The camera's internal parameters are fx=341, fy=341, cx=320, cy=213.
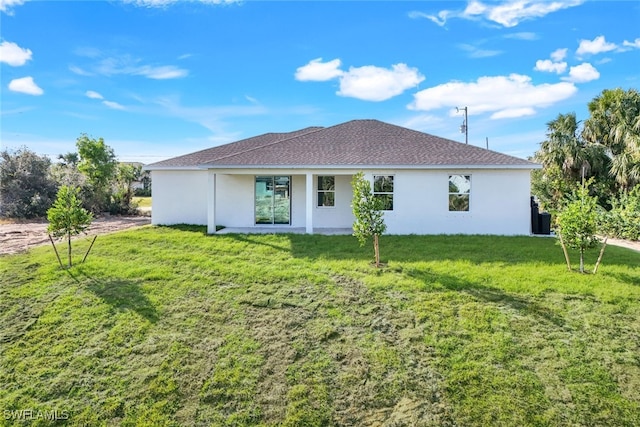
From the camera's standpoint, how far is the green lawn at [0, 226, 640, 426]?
4477 mm

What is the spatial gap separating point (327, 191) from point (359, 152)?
7.39ft

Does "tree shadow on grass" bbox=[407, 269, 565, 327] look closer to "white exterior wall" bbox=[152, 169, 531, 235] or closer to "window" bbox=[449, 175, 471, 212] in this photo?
"white exterior wall" bbox=[152, 169, 531, 235]

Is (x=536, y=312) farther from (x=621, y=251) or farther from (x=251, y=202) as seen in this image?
(x=251, y=202)

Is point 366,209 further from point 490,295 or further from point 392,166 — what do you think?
point 392,166

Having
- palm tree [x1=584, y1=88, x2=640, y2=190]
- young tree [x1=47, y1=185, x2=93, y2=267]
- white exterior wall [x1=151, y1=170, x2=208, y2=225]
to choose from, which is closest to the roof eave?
white exterior wall [x1=151, y1=170, x2=208, y2=225]

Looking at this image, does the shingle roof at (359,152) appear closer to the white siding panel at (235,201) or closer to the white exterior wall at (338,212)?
the white siding panel at (235,201)

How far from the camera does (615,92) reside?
18.4 metres

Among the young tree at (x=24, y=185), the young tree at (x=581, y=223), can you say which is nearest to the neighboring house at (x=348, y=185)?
the young tree at (x=581, y=223)

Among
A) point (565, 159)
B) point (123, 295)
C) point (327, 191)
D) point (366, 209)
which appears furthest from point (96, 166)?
point (565, 159)

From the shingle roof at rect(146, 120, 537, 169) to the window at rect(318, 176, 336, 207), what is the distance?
1334 millimetres

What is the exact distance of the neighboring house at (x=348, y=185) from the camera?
1326 cm

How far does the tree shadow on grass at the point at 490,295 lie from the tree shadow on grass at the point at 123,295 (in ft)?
19.0

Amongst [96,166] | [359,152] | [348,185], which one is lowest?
[348,185]

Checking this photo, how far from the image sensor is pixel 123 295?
7301 mm
